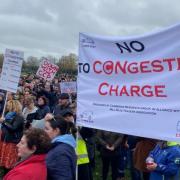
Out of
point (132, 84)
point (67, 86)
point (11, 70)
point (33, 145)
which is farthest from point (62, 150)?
point (67, 86)

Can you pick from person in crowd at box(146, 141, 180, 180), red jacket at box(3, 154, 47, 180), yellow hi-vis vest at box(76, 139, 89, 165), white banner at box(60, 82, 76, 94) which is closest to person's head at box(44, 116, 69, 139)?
red jacket at box(3, 154, 47, 180)

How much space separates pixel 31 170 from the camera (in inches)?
143

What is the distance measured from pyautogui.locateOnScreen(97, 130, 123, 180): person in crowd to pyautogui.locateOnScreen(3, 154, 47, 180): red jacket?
4694 millimetres

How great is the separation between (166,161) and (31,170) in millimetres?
2370

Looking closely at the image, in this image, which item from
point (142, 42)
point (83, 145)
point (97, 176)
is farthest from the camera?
point (97, 176)

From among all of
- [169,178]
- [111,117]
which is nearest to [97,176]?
[169,178]

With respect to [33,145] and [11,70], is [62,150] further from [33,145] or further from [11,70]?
[11,70]

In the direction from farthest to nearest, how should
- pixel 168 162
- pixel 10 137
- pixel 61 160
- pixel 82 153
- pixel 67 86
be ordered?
pixel 67 86 → pixel 10 137 → pixel 82 153 → pixel 168 162 → pixel 61 160

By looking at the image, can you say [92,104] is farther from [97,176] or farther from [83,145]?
[97,176]

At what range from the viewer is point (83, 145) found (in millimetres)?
7199

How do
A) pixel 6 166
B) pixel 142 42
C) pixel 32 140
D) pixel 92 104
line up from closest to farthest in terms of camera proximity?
1. pixel 32 140
2. pixel 142 42
3. pixel 92 104
4. pixel 6 166

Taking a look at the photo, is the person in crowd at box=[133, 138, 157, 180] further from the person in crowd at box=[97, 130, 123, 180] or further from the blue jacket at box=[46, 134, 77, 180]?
the blue jacket at box=[46, 134, 77, 180]

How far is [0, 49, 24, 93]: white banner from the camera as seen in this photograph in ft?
28.5

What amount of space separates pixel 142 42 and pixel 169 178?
77.6 inches
